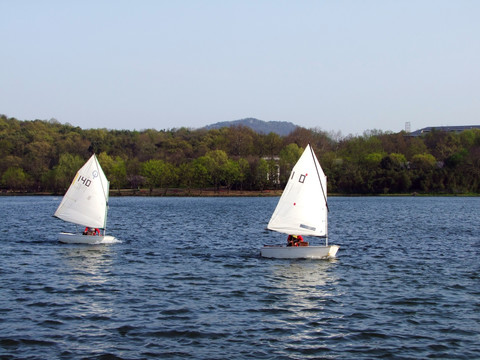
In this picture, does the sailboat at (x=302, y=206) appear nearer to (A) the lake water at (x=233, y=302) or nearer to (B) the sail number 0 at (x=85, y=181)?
(A) the lake water at (x=233, y=302)

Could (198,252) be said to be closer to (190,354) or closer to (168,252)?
(168,252)

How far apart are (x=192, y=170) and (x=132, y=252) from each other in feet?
458

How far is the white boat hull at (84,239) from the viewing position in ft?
142

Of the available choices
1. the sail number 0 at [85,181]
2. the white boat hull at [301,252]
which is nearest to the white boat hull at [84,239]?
the sail number 0 at [85,181]

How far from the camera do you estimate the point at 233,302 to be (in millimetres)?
25453

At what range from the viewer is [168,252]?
136 ft

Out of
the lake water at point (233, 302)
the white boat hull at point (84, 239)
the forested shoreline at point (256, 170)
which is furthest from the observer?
the forested shoreline at point (256, 170)

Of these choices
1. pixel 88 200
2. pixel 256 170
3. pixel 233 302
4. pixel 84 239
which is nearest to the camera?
pixel 233 302

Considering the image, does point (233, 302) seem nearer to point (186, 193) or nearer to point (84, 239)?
point (84, 239)

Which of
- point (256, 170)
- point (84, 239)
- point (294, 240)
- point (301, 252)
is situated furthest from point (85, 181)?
point (256, 170)

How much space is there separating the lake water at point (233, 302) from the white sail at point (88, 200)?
110 inches

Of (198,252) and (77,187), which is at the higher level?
(77,187)

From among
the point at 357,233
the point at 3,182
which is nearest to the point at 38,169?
the point at 3,182

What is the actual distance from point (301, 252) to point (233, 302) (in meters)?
11.3
